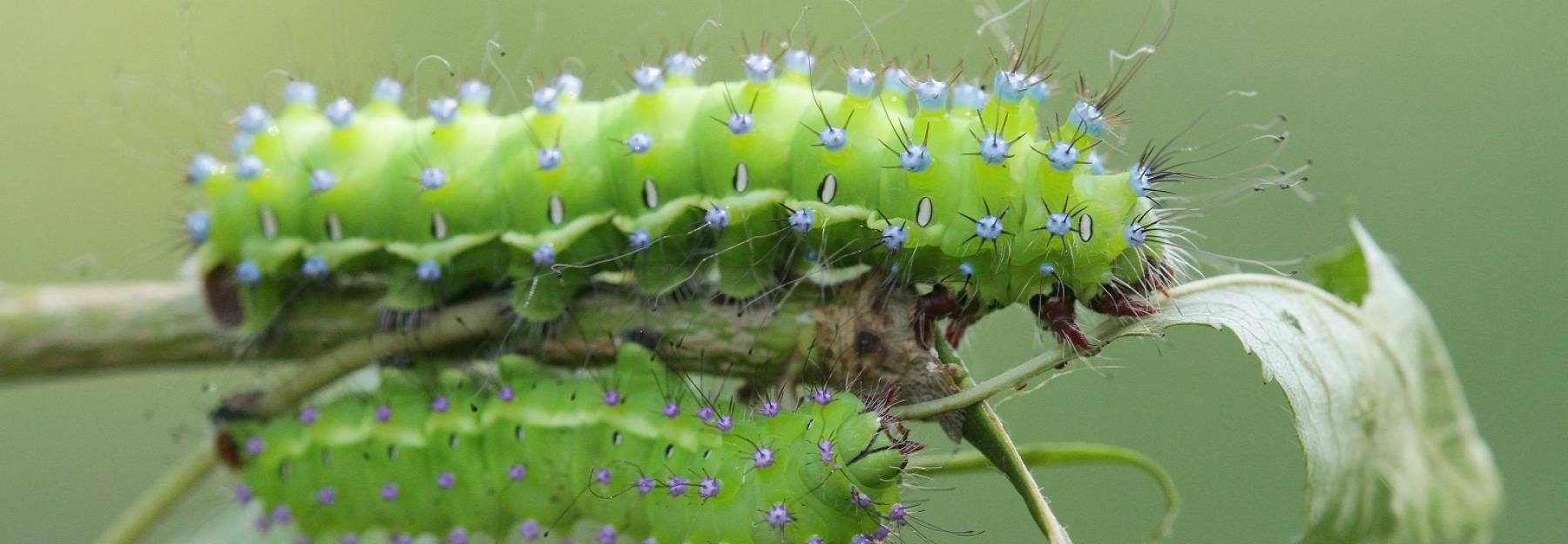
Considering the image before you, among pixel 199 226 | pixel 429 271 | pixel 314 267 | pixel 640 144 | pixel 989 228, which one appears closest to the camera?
pixel 989 228

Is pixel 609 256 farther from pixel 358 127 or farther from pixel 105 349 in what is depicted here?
pixel 105 349

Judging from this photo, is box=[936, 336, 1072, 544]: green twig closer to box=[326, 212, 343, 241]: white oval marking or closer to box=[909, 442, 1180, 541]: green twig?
box=[909, 442, 1180, 541]: green twig

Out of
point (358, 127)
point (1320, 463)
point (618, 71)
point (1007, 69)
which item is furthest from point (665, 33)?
point (1320, 463)

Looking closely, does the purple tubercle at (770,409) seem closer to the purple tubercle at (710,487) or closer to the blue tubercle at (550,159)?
the purple tubercle at (710,487)

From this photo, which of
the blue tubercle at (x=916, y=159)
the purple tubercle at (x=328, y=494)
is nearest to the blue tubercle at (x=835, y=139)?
the blue tubercle at (x=916, y=159)

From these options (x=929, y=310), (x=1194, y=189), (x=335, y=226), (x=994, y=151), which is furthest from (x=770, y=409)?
(x=1194, y=189)

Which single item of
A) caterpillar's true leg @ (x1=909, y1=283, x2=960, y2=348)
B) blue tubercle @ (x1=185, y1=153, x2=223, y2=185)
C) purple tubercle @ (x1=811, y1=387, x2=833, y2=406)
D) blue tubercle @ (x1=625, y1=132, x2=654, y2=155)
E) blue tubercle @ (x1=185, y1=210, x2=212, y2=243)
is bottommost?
purple tubercle @ (x1=811, y1=387, x2=833, y2=406)

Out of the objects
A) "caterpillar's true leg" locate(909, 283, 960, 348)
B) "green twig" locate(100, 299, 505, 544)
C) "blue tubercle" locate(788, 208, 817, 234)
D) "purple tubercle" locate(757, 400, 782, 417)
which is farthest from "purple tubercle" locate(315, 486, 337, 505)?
"caterpillar's true leg" locate(909, 283, 960, 348)

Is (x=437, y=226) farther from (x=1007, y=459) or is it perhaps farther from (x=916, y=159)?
(x=1007, y=459)
